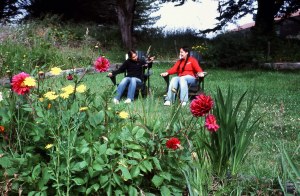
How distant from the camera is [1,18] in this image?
24.7 meters

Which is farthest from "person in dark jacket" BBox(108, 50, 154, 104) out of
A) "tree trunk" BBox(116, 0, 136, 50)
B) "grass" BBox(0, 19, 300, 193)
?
"tree trunk" BBox(116, 0, 136, 50)

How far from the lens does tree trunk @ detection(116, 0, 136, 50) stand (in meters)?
17.7

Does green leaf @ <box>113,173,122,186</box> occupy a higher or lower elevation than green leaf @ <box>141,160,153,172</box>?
lower

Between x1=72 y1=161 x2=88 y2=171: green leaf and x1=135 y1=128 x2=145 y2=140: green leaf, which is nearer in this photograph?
x1=72 y1=161 x2=88 y2=171: green leaf

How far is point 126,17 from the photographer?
1797 cm

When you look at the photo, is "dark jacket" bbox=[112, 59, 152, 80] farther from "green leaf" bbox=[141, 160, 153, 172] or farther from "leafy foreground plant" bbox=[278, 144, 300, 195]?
"green leaf" bbox=[141, 160, 153, 172]

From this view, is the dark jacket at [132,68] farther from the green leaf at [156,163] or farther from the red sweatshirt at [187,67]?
the green leaf at [156,163]

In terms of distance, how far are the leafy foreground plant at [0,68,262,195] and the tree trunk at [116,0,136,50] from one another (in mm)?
14900

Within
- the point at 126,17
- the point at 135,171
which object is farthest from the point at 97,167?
the point at 126,17

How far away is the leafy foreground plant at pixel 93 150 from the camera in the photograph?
2732 mm

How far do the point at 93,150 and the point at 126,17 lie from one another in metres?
15.5

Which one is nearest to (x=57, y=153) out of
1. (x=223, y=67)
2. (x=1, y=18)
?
(x=223, y=67)

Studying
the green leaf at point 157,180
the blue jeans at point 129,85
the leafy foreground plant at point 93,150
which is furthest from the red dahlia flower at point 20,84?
the blue jeans at point 129,85

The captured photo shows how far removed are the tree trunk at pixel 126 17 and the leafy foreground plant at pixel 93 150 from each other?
587 inches
